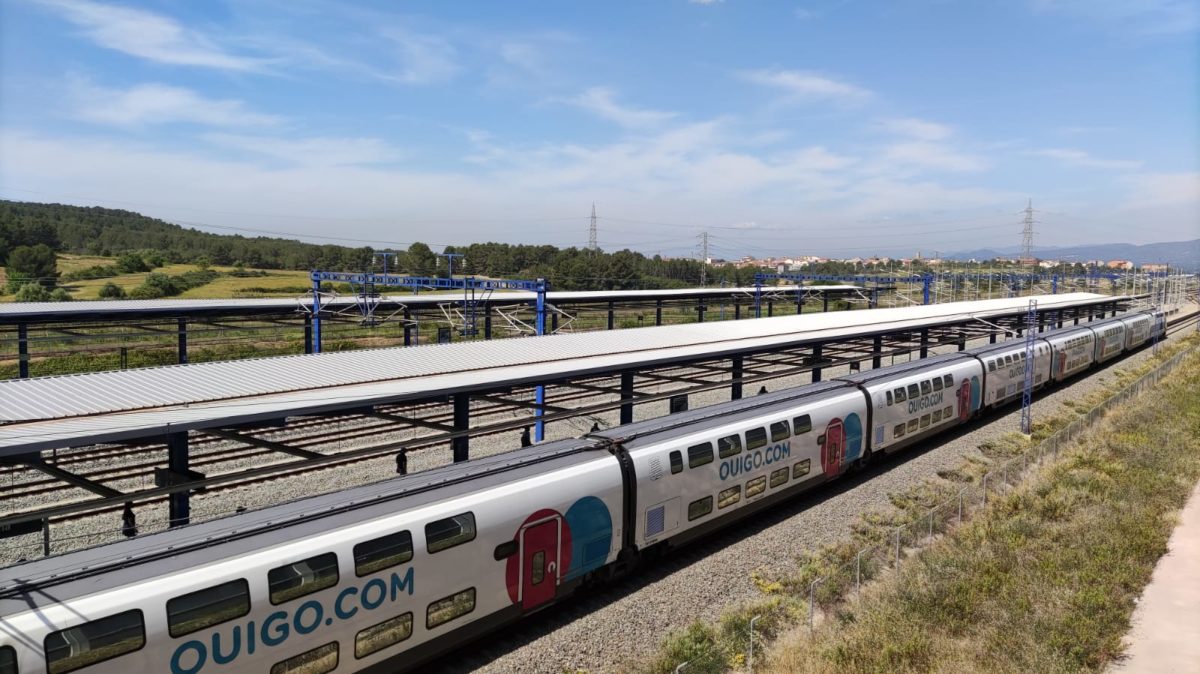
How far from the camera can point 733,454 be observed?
16.4 metres

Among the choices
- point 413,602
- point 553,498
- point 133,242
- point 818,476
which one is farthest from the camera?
point 133,242

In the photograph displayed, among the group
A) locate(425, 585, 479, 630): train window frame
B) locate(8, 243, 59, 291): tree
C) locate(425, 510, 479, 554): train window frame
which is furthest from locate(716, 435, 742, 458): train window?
locate(8, 243, 59, 291): tree

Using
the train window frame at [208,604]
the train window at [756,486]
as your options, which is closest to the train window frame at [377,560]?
the train window frame at [208,604]

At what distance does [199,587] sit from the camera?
8.53 m

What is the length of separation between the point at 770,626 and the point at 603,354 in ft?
33.8

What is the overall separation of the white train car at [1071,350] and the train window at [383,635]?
35.4m

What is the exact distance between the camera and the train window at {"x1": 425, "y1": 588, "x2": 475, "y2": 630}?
10.8 m

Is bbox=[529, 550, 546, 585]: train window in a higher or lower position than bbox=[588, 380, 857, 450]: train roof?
lower

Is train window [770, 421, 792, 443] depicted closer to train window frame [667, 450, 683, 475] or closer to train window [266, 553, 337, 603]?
train window frame [667, 450, 683, 475]

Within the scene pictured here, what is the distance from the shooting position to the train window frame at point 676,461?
Answer: 1488 cm

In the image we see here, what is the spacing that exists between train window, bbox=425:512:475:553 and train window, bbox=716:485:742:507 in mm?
6722

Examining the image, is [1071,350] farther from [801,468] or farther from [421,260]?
[421,260]

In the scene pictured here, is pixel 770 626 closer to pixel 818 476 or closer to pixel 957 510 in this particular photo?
pixel 818 476

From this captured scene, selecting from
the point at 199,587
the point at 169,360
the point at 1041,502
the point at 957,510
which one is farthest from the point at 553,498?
the point at 169,360
